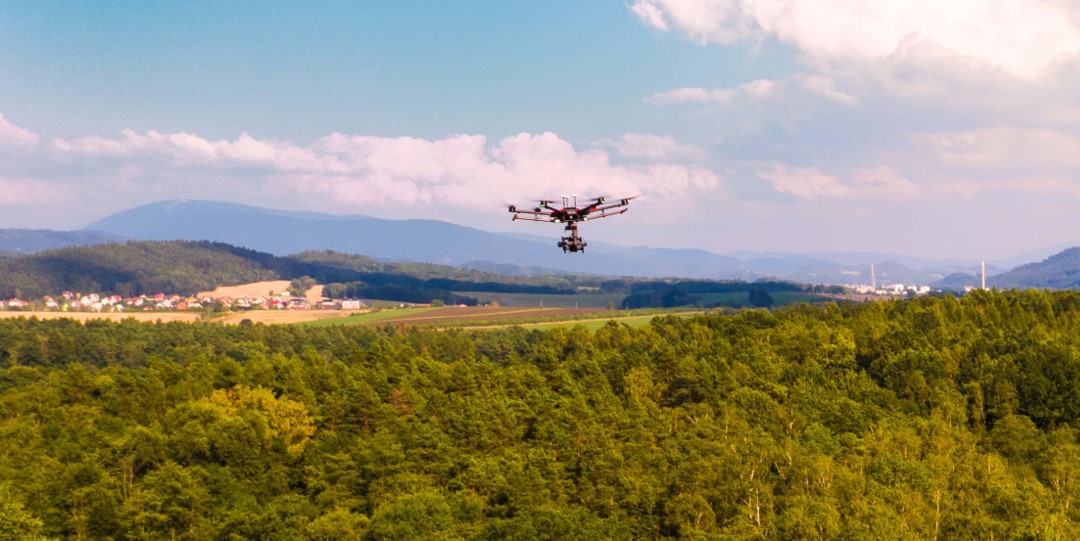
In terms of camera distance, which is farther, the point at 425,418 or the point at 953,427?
the point at 425,418

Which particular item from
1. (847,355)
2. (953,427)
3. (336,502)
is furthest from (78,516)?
(847,355)

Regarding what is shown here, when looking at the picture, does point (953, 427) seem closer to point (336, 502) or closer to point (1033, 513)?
point (1033, 513)

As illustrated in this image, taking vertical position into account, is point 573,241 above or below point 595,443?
above

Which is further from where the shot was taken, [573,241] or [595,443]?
[595,443]

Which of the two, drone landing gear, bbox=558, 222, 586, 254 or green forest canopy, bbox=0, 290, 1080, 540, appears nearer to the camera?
green forest canopy, bbox=0, 290, 1080, 540

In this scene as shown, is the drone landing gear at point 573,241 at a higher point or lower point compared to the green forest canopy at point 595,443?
higher

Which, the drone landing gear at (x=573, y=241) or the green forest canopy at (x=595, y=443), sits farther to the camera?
the drone landing gear at (x=573, y=241)

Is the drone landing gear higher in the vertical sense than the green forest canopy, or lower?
higher

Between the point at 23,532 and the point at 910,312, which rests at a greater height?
the point at 910,312
